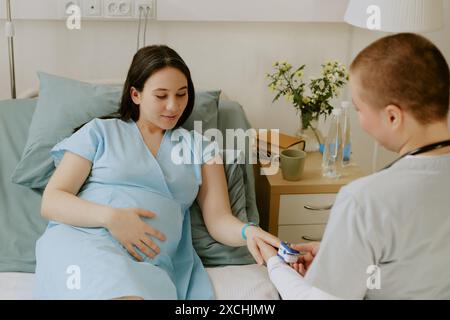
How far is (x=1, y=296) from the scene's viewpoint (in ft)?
5.50

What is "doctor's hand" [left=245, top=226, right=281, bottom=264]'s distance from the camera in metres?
1.71

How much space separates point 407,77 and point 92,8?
1.66 m

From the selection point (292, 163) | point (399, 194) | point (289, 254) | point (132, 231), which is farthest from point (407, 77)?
point (292, 163)

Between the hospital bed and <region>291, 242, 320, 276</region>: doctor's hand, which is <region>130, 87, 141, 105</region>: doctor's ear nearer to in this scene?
the hospital bed

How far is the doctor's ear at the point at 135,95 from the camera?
1950 mm

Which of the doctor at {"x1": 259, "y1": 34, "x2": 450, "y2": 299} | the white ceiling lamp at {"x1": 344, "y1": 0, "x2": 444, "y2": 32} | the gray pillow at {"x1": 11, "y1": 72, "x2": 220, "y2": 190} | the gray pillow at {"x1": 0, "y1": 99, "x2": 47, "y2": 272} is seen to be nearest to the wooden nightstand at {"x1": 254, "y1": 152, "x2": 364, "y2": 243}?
the gray pillow at {"x1": 11, "y1": 72, "x2": 220, "y2": 190}

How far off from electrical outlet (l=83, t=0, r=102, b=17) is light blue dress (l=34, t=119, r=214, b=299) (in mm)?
689

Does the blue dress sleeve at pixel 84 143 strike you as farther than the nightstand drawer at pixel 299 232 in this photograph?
No

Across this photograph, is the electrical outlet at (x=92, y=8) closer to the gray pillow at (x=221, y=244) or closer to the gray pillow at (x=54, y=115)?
the gray pillow at (x=54, y=115)

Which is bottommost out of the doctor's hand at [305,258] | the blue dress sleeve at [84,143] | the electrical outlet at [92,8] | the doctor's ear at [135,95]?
the doctor's hand at [305,258]

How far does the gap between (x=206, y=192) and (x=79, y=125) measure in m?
0.49

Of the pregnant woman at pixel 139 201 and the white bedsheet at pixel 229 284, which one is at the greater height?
the pregnant woman at pixel 139 201

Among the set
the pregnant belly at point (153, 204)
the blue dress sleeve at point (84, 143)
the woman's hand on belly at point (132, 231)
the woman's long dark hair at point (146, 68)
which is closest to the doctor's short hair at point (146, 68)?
the woman's long dark hair at point (146, 68)

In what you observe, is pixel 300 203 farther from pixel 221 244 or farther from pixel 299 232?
pixel 221 244
